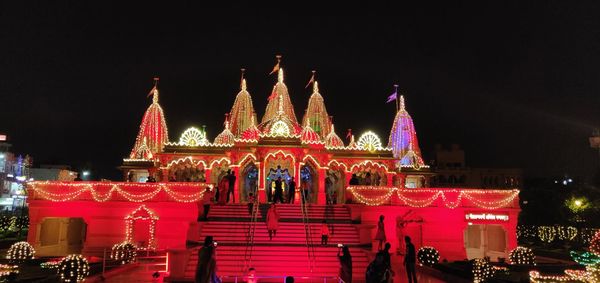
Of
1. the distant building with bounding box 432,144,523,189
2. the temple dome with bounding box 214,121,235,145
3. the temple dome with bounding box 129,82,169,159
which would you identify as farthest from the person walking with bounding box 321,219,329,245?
Result: the distant building with bounding box 432,144,523,189

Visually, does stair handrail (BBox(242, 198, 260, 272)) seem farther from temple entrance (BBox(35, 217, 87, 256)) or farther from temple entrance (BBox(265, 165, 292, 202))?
temple entrance (BBox(35, 217, 87, 256))

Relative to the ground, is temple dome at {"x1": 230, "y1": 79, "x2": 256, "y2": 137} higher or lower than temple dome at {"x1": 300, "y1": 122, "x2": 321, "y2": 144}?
higher

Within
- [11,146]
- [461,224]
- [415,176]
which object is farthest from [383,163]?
[11,146]

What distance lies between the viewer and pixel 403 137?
40.7 meters

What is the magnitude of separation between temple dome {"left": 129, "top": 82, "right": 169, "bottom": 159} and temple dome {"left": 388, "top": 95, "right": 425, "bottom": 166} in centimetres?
1828

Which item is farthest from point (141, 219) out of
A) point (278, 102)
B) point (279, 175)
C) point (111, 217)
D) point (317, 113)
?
point (317, 113)

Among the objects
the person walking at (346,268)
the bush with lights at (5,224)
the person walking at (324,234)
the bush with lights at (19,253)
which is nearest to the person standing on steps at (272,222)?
the person walking at (324,234)

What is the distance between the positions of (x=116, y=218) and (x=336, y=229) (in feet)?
35.7

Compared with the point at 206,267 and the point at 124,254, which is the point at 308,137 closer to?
the point at 124,254

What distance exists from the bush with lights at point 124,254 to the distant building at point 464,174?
6159 centimetres

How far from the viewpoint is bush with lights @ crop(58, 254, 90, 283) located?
14406mm

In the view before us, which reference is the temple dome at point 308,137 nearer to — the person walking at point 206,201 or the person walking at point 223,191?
the person walking at point 223,191

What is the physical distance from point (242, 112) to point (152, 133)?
7107 mm

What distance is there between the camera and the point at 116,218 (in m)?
24.4
